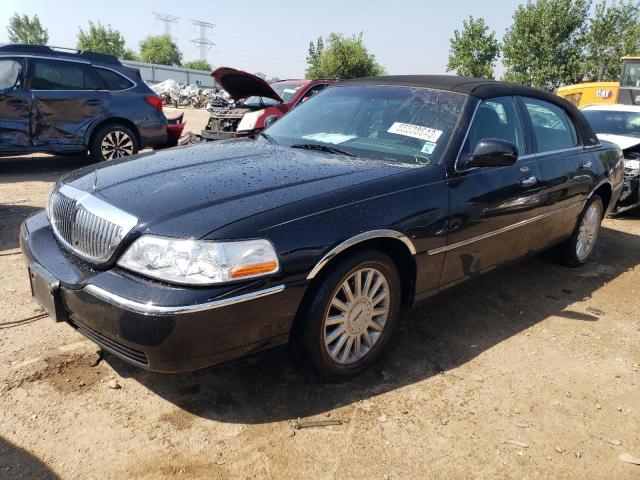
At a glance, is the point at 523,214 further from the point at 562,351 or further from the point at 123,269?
the point at 123,269

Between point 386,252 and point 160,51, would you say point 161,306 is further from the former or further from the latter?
point 160,51

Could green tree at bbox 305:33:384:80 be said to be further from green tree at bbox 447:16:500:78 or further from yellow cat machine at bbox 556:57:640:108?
yellow cat machine at bbox 556:57:640:108

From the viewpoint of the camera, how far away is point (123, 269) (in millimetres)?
2301

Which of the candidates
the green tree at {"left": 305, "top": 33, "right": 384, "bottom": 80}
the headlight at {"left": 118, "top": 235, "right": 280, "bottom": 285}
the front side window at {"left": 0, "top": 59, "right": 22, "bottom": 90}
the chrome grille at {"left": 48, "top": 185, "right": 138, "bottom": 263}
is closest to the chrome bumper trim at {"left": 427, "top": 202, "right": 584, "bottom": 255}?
the headlight at {"left": 118, "top": 235, "right": 280, "bottom": 285}

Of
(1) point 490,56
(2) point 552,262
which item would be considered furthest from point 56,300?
(1) point 490,56

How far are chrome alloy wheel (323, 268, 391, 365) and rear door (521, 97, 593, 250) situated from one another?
5.79 ft

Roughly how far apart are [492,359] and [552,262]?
2285 mm

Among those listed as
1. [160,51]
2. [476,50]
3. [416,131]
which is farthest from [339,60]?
[160,51]

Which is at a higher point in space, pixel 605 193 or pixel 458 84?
pixel 458 84

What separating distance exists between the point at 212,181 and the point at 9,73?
6100 mm

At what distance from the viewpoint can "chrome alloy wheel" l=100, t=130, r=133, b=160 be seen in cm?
795

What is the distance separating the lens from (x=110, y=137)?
7.98m

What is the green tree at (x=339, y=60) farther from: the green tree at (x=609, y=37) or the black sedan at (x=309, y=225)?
the black sedan at (x=309, y=225)

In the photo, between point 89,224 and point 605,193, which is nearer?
point 89,224
